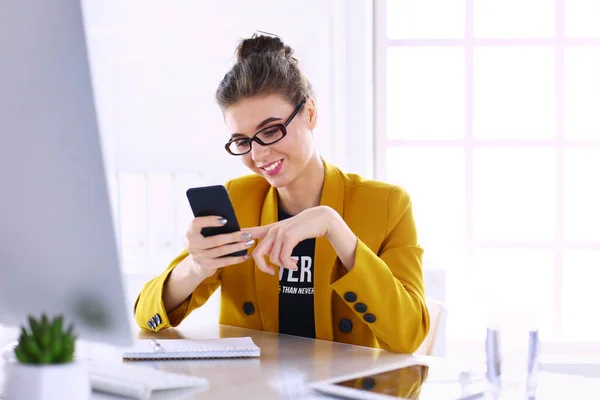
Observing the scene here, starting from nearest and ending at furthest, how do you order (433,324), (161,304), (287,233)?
1. (287,233)
2. (161,304)
3. (433,324)

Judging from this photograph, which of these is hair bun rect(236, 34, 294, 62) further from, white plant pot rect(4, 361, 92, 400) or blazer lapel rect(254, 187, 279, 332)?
white plant pot rect(4, 361, 92, 400)

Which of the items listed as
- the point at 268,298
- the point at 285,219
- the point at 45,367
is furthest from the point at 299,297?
the point at 45,367

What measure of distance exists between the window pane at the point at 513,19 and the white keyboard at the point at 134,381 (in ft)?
8.05

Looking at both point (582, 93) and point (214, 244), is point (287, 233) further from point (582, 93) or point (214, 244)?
point (582, 93)

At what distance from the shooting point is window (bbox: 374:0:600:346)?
127 inches

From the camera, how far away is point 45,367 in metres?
0.84

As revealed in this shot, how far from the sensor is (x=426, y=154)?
10.8 ft

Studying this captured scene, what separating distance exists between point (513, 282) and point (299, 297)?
1.64m

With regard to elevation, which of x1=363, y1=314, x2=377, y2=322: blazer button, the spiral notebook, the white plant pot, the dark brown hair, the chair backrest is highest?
the dark brown hair

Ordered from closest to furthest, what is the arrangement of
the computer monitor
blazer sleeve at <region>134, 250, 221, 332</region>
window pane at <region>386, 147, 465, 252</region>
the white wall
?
1. the computer monitor
2. blazer sleeve at <region>134, 250, 221, 332</region>
3. the white wall
4. window pane at <region>386, 147, 465, 252</region>

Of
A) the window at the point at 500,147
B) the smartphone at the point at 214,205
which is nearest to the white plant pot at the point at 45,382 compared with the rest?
the smartphone at the point at 214,205

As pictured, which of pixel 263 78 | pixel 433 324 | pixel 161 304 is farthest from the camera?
pixel 433 324

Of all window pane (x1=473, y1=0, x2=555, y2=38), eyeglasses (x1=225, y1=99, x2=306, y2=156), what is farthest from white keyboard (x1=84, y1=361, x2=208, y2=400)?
window pane (x1=473, y1=0, x2=555, y2=38)

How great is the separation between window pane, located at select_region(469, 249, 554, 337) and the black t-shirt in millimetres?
1546
